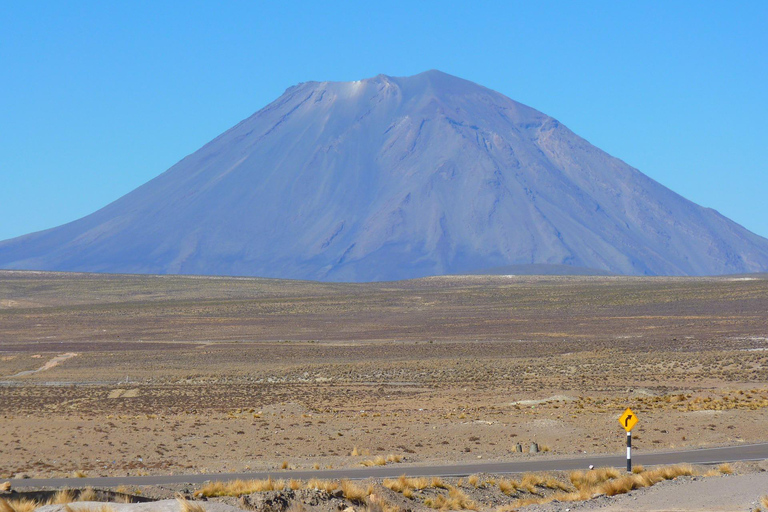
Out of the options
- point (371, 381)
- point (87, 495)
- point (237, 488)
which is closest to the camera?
point (87, 495)

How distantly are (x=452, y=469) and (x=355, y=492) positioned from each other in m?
4.42

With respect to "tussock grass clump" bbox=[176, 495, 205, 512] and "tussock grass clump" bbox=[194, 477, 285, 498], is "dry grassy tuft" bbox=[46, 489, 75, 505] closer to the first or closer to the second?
"tussock grass clump" bbox=[176, 495, 205, 512]

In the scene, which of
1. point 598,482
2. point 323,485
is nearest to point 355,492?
point 323,485

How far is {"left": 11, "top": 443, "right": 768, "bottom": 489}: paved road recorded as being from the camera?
1636cm

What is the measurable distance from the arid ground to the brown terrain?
0.36 ft

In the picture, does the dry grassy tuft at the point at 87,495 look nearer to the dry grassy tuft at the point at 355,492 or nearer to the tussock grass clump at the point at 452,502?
the dry grassy tuft at the point at 355,492

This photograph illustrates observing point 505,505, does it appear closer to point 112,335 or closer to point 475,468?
point 475,468

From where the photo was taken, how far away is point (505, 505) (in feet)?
45.6

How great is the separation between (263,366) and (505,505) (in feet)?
101

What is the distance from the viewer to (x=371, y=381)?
1449 inches

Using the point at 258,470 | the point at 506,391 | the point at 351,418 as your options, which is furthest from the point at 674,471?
the point at 506,391

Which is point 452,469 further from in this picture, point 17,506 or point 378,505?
point 17,506

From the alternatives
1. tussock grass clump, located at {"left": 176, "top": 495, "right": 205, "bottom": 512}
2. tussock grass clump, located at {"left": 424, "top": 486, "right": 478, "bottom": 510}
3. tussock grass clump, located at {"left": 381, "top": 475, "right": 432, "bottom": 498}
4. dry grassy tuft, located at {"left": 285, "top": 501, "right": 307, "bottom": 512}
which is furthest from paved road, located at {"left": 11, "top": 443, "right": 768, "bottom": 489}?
tussock grass clump, located at {"left": 176, "top": 495, "right": 205, "bottom": 512}

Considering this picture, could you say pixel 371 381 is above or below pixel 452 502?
above
